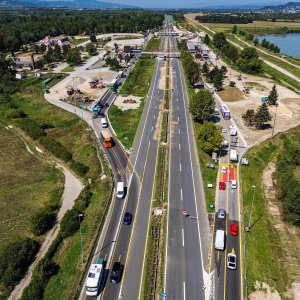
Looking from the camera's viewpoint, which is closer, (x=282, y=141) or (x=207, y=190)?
(x=207, y=190)

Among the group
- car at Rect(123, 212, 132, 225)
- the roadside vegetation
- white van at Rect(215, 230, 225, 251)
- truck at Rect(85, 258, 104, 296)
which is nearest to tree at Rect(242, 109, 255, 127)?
the roadside vegetation

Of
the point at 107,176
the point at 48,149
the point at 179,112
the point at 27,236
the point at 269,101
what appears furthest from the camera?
the point at 269,101

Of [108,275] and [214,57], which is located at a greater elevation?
[108,275]

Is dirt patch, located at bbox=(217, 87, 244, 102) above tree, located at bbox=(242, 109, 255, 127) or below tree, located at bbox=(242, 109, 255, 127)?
→ below

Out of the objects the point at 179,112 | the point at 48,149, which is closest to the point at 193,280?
the point at 48,149

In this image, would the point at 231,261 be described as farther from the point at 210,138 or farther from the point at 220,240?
the point at 210,138

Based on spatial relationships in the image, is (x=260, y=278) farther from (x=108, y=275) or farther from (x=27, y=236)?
(x=27, y=236)

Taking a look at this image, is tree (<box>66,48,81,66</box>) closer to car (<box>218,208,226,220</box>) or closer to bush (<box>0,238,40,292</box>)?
bush (<box>0,238,40,292</box>)

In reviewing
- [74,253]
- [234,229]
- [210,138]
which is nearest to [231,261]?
[234,229]
